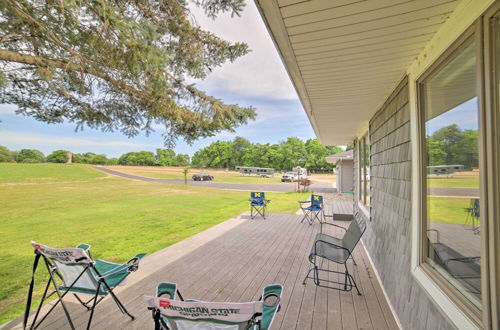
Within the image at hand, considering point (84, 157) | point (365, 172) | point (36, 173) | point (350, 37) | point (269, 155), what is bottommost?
point (36, 173)

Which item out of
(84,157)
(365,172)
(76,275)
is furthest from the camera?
(84,157)

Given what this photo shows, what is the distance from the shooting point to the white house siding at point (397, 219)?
70.9 inches

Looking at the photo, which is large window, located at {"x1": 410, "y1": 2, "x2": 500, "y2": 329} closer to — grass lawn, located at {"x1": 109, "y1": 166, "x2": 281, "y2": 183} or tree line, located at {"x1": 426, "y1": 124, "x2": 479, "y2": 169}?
tree line, located at {"x1": 426, "y1": 124, "x2": 479, "y2": 169}

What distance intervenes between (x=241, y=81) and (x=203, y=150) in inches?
1809

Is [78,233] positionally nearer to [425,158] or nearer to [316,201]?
[316,201]

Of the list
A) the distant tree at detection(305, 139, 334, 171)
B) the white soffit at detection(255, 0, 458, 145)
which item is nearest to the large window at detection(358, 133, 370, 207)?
the white soffit at detection(255, 0, 458, 145)

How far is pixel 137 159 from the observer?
167 ft

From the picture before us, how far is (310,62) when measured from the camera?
1.89 metres

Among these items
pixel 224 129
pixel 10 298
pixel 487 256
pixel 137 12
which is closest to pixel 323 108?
pixel 224 129

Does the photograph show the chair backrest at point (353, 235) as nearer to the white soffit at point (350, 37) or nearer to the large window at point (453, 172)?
the large window at point (453, 172)

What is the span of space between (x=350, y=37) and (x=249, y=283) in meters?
2.80

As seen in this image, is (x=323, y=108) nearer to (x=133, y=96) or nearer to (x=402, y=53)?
(x=402, y=53)

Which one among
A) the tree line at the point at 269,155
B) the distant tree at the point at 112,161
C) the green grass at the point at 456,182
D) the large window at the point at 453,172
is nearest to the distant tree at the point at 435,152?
the large window at the point at 453,172

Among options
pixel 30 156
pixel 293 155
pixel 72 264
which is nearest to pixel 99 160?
pixel 30 156
